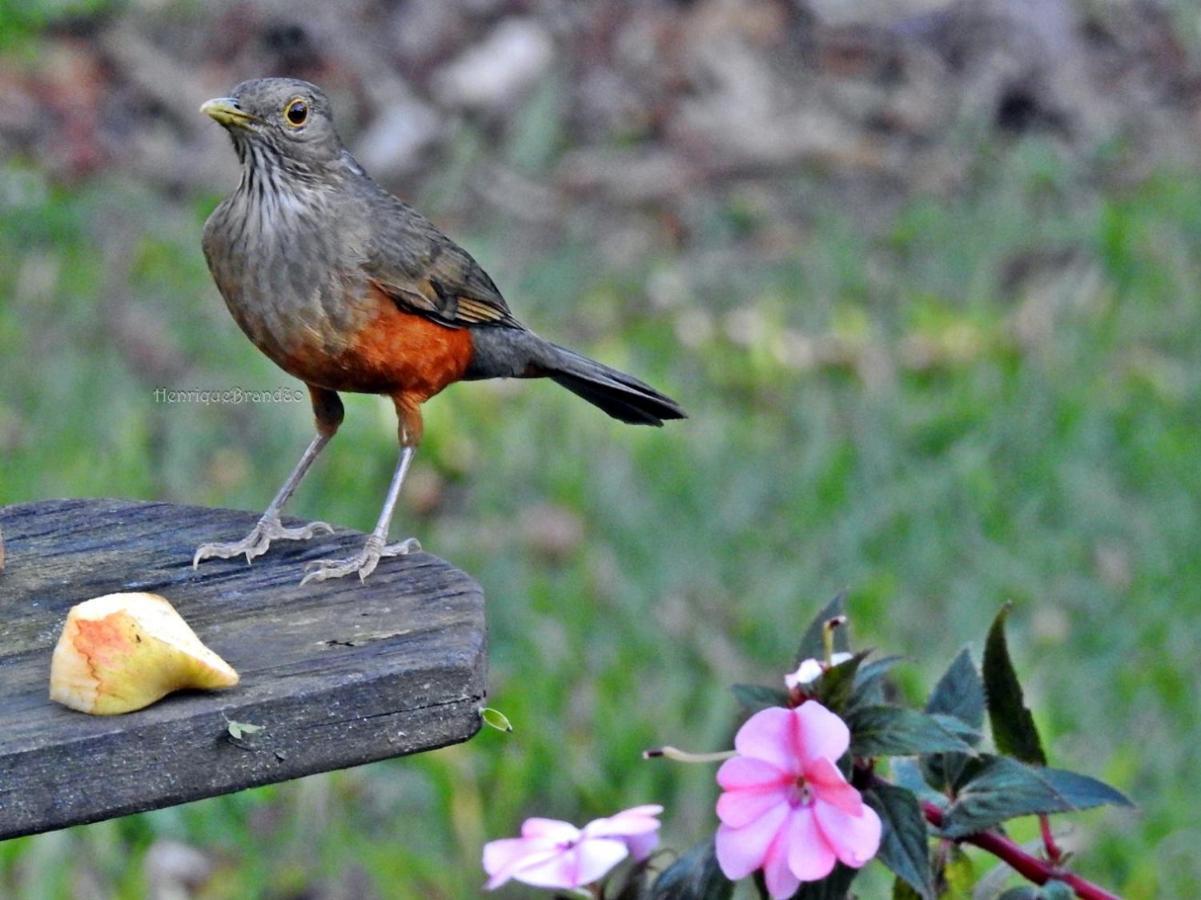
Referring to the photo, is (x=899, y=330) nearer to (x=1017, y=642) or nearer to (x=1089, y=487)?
(x=1089, y=487)

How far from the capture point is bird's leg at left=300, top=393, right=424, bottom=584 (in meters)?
2.55

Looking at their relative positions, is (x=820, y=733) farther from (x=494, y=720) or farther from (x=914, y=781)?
(x=494, y=720)

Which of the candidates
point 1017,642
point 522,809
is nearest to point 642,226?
point 1017,642

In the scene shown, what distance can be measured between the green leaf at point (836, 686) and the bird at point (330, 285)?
2.20ft

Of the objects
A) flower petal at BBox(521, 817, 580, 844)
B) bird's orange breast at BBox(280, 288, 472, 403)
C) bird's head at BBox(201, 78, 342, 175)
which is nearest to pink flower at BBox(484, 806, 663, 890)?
flower petal at BBox(521, 817, 580, 844)

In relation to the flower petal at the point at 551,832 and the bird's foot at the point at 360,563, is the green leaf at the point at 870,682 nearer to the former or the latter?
the flower petal at the point at 551,832

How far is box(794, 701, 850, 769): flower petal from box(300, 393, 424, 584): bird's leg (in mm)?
695

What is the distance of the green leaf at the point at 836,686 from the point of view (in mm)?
2119

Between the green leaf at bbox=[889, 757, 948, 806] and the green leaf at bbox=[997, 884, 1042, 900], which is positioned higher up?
the green leaf at bbox=[889, 757, 948, 806]

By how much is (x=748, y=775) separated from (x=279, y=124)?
1218mm

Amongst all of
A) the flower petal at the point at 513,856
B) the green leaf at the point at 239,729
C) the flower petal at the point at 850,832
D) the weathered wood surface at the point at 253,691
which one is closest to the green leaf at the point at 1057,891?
the flower petal at the point at 850,832

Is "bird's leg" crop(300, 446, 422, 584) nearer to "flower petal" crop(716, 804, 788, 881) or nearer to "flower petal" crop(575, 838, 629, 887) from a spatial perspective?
"flower petal" crop(575, 838, 629, 887)

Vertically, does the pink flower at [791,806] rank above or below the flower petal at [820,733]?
below

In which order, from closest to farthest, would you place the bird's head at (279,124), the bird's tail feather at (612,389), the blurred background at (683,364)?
the bird's head at (279,124)
the bird's tail feather at (612,389)
the blurred background at (683,364)
